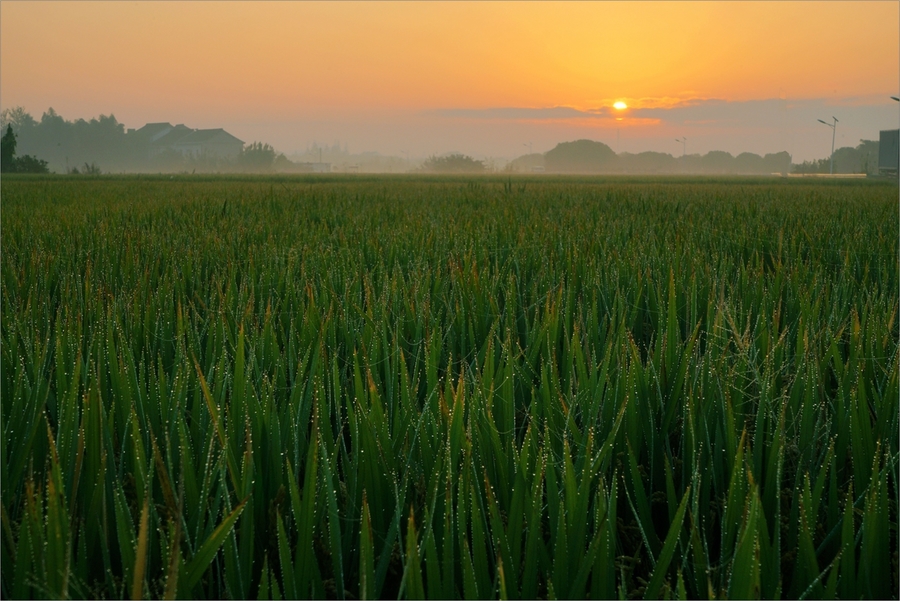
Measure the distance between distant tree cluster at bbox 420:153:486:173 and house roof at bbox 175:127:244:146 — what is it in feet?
67.3

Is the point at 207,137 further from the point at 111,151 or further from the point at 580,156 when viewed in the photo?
the point at 580,156

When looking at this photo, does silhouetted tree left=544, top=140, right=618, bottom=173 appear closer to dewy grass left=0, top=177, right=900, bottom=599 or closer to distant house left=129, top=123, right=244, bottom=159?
distant house left=129, top=123, right=244, bottom=159

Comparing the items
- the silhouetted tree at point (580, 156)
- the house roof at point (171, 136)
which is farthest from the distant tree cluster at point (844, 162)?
the house roof at point (171, 136)

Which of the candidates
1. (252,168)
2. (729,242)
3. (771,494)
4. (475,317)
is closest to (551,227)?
(729,242)

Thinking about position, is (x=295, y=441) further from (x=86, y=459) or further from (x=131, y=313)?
(x=131, y=313)

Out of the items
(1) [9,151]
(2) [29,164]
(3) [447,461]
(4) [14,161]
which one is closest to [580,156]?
(2) [29,164]

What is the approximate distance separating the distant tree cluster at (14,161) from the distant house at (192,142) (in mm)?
36010

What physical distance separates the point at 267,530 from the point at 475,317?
3.12 ft

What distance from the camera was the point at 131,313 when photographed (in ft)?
5.72

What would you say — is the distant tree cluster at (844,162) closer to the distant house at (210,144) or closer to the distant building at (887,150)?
the distant building at (887,150)

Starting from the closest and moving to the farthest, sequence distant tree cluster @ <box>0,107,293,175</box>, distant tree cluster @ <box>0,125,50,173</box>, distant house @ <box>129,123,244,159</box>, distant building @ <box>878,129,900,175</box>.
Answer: distant tree cluster @ <box>0,125,50,173</box>
distant building @ <box>878,129,900,175</box>
distant tree cluster @ <box>0,107,293,175</box>
distant house @ <box>129,123,244,159</box>

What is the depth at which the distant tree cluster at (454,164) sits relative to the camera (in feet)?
250

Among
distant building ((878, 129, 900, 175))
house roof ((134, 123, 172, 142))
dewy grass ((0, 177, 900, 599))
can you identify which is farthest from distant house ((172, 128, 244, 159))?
dewy grass ((0, 177, 900, 599))

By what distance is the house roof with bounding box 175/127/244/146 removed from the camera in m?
66.9
